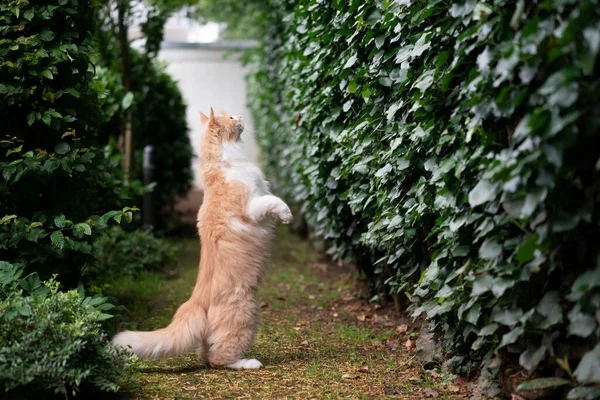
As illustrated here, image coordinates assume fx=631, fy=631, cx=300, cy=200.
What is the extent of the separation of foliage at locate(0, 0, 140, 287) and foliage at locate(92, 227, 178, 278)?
2.50 m

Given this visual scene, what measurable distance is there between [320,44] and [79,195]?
2.33m

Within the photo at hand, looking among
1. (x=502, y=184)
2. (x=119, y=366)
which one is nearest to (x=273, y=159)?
(x=119, y=366)

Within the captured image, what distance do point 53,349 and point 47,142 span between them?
77.5 inches

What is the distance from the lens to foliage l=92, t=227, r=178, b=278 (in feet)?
24.0

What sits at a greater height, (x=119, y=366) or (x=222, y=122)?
(x=222, y=122)

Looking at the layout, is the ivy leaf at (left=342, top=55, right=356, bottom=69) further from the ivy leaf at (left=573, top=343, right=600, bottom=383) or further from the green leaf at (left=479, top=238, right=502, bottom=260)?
the ivy leaf at (left=573, top=343, right=600, bottom=383)

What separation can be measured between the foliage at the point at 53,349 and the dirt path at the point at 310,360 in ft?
1.12

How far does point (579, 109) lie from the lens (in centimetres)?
228

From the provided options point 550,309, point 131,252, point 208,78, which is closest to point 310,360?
point 550,309

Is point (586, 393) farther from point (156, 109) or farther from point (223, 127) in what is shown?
point (156, 109)

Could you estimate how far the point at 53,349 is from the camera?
3178 millimetres

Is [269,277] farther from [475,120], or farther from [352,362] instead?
[475,120]

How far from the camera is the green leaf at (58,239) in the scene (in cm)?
418

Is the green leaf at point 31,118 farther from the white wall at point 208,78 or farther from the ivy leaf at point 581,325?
the white wall at point 208,78
